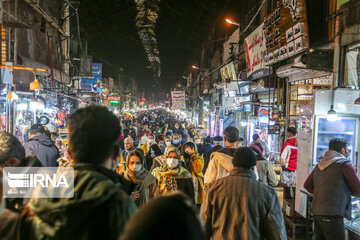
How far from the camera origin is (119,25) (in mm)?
25812

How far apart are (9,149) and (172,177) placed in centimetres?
274

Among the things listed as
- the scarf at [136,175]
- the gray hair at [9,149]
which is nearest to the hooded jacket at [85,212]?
the gray hair at [9,149]

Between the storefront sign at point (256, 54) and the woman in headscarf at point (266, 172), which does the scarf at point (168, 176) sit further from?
the storefront sign at point (256, 54)

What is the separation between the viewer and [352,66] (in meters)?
6.64

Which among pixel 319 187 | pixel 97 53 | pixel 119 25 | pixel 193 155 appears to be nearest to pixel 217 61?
pixel 119 25

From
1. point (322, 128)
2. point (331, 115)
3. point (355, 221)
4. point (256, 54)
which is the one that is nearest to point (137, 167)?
point (355, 221)

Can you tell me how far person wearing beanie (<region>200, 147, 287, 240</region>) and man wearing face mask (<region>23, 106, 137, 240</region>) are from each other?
4.99ft

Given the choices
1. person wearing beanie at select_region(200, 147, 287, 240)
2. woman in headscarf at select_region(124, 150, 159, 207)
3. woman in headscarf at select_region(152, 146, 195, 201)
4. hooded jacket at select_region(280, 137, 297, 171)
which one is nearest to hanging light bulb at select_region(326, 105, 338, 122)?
hooded jacket at select_region(280, 137, 297, 171)

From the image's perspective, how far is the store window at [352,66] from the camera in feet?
21.6

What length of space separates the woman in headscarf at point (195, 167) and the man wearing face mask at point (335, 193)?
2.30m

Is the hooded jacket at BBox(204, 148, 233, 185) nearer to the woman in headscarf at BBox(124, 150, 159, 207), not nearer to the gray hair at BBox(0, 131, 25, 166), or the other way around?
the woman in headscarf at BBox(124, 150, 159, 207)

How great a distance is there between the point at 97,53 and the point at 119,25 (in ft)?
14.7

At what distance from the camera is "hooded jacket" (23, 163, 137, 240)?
132cm

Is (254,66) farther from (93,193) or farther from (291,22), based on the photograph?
(93,193)
